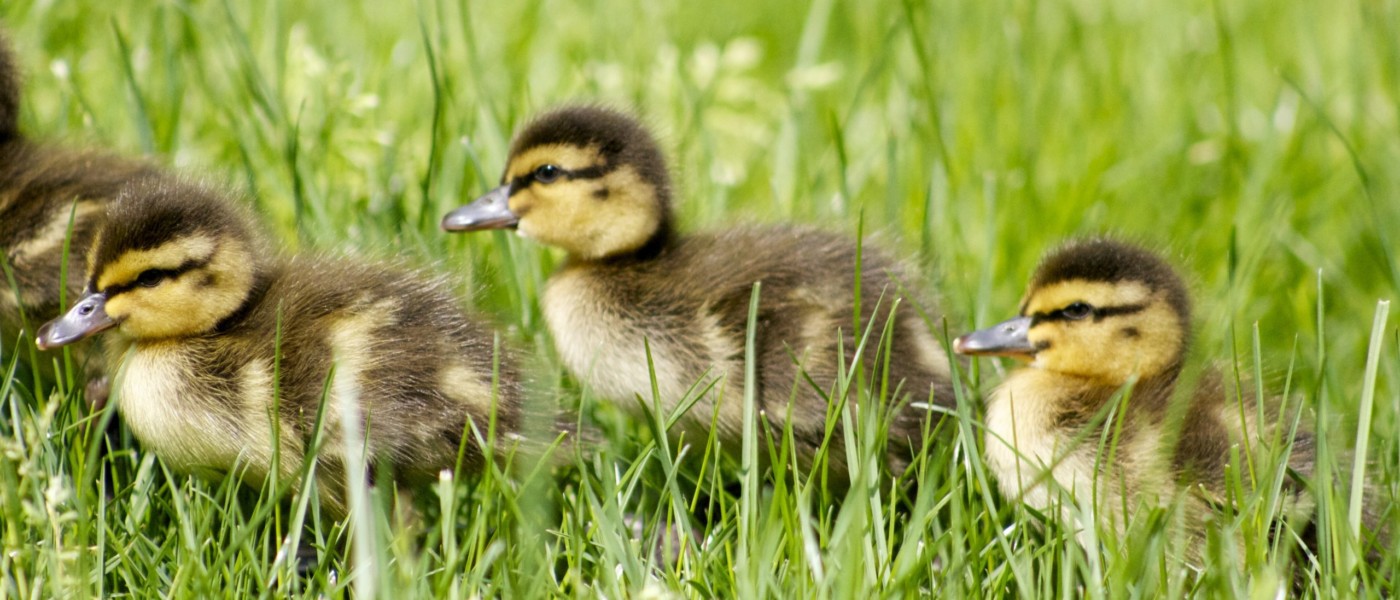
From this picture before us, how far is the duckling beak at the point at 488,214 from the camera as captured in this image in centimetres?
306

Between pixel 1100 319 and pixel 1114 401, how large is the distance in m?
0.36

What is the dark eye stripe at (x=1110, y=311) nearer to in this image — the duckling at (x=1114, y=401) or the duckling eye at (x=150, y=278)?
the duckling at (x=1114, y=401)

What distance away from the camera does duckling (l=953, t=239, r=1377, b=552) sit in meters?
2.47

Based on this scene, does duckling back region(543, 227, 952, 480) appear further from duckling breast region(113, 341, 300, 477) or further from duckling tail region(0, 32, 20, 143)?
duckling tail region(0, 32, 20, 143)

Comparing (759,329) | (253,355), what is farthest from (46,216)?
(759,329)

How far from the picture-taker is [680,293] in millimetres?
2928

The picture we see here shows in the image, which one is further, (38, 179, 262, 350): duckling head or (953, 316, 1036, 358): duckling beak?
(953, 316, 1036, 358): duckling beak

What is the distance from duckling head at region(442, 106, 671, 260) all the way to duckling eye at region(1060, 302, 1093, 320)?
83 cm

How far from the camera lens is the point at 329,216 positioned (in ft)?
11.3

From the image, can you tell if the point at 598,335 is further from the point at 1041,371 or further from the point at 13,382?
the point at 13,382

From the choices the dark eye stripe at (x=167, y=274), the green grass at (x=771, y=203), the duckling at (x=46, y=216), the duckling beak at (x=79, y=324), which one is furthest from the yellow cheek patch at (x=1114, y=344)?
the duckling at (x=46, y=216)

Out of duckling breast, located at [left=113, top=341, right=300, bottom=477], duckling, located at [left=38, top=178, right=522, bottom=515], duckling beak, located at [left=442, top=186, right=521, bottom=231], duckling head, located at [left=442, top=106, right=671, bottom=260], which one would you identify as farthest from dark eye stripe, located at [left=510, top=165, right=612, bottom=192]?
duckling breast, located at [left=113, top=341, right=300, bottom=477]

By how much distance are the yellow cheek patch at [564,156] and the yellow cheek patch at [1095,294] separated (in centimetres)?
93

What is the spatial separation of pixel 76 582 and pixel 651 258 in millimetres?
1378
